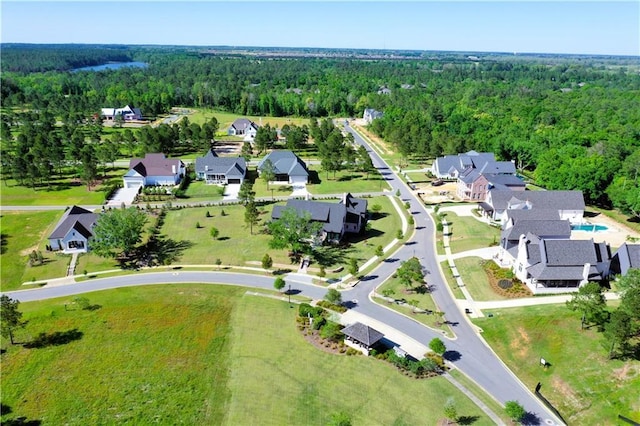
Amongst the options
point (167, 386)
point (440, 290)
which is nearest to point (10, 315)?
point (167, 386)

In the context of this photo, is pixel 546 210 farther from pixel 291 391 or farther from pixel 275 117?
pixel 275 117

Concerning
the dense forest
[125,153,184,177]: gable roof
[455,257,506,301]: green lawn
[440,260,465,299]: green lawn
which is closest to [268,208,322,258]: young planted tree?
[440,260,465,299]: green lawn

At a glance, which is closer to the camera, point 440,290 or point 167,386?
point 167,386

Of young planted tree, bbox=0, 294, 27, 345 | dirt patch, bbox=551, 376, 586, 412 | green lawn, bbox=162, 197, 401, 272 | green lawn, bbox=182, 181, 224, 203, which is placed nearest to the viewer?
dirt patch, bbox=551, 376, 586, 412

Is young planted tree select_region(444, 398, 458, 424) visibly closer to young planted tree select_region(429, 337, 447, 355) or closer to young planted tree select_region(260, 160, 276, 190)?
young planted tree select_region(429, 337, 447, 355)

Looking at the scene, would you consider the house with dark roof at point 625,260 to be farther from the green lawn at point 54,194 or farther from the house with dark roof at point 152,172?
the green lawn at point 54,194

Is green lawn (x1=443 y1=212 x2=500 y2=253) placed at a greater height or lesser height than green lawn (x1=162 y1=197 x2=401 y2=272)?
greater

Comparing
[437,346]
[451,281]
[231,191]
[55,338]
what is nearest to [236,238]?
[231,191]
